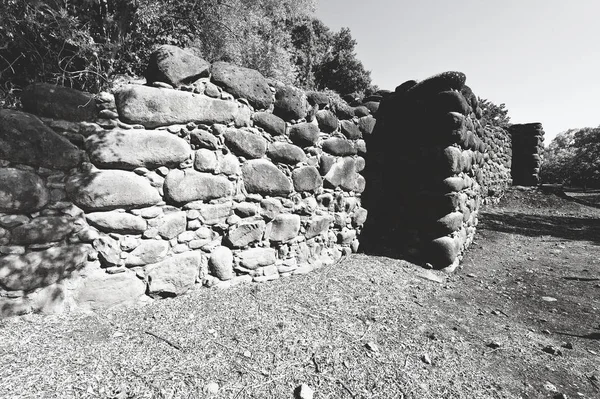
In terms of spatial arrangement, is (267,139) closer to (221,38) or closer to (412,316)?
(412,316)

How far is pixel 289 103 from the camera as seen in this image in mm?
2926

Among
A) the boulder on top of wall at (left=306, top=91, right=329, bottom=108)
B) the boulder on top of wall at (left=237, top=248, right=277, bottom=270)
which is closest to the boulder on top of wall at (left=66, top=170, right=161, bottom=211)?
the boulder on top of wall at (left=237, top=248, right=277, bottom=270)

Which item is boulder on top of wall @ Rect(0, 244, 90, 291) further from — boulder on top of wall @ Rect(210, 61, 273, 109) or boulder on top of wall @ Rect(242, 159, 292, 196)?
boulder on top of wall @ Rect(210, 61, 273, 109)

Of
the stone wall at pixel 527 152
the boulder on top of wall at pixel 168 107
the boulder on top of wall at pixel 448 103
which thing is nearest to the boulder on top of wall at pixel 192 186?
the boulder on top of wall at pixel 168 107

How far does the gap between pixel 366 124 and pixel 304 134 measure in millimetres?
1192

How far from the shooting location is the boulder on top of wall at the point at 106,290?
2.04 m

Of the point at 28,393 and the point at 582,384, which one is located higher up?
the point at 28,393

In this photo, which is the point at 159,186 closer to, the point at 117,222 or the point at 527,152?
the point at 117,222

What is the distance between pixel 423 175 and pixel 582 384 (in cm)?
247

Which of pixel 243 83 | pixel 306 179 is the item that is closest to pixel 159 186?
pixel 243 83

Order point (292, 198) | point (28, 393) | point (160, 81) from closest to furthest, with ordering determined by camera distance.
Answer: point (28, 393) < point (160, 81) < point (292, 198)

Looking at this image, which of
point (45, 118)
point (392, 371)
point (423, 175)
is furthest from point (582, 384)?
point (45, 118)

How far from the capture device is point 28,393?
1.37 m

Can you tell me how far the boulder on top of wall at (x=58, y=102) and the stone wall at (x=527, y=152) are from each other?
12505mm
